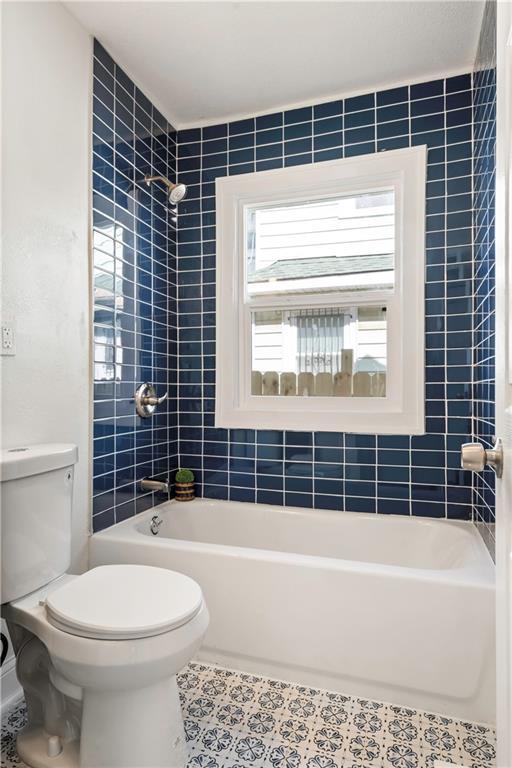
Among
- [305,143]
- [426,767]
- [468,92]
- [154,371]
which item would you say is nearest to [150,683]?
[426,767]

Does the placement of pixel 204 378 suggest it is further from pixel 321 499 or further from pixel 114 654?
pixel 114 654

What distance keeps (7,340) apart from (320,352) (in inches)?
57.4

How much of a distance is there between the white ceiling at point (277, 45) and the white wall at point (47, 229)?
272 mm

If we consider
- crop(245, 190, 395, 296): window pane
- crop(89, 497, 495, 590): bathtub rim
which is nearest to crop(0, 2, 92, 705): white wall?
crop(89, 497, 495, 590): bathtub rim

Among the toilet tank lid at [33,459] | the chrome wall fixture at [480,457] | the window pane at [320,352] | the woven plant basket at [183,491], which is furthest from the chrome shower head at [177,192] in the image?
the chrome wall fixture at [480,457]

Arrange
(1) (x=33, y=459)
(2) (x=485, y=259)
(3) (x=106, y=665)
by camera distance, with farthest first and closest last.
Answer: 1. (2) (x=485, y=259)
2. (1) (x=33, y=459)
3. (3) (x=106, y=665)

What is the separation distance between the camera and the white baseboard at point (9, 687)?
5.20 ft

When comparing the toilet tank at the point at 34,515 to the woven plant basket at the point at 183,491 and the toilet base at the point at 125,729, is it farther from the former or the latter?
the woven plant basket at the point at 183,491

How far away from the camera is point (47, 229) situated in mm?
1750

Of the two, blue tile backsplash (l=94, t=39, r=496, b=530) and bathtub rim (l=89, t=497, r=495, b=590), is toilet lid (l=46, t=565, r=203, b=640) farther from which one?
blue tile backsplash (l=94, t=39, r=496, b=530)

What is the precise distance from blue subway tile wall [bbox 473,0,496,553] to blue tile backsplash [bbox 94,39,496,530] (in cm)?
8

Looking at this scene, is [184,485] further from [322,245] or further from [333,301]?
[322,245]

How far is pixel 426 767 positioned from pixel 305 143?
2540 millimetres

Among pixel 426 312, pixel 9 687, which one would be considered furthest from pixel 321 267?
pixel 9 687
